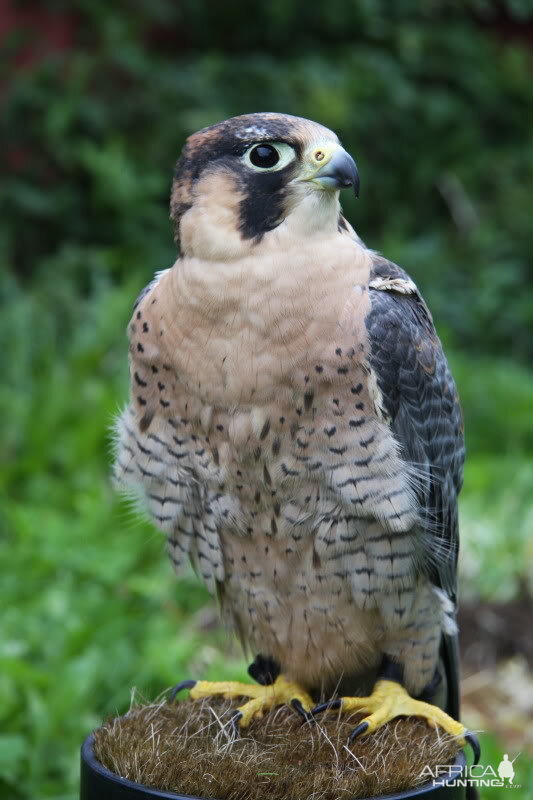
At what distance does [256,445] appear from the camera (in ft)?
6.40

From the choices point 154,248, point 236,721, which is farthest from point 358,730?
point 154,248

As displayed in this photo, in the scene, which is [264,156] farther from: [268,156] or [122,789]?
[122,789]

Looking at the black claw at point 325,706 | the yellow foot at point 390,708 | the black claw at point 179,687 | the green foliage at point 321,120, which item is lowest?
the yellow foot at point 390,708

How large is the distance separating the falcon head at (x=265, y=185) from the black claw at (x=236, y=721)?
A: 95 centimetres

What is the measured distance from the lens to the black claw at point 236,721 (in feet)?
6.63

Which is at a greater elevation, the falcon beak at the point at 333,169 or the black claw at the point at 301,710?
the falcon beak at the point at 333,169

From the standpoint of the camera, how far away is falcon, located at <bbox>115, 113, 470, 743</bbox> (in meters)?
1.90

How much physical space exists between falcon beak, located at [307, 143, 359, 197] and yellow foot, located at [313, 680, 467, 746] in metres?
1.08

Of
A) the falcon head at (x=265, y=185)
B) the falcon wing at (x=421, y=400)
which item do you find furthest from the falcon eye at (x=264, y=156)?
the falcon wing at (x=421, y=400)

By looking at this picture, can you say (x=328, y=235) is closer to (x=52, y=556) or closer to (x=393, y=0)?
(x=52, y=556)

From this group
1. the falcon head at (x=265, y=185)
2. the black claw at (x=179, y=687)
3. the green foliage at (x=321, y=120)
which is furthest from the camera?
the green foliage at (x=321, y=120)

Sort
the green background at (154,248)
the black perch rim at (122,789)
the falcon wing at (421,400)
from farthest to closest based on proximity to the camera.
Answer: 1. the green background at (154,248)
2. the falcon wing at (421,400)
3. the black perch rim at (122,789)

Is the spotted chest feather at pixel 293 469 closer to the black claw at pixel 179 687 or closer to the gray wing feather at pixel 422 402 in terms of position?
the gray wing feather at pixel 422 402

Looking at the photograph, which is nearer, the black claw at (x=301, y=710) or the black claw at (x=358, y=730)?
the black claw at (x=358, y=730)
